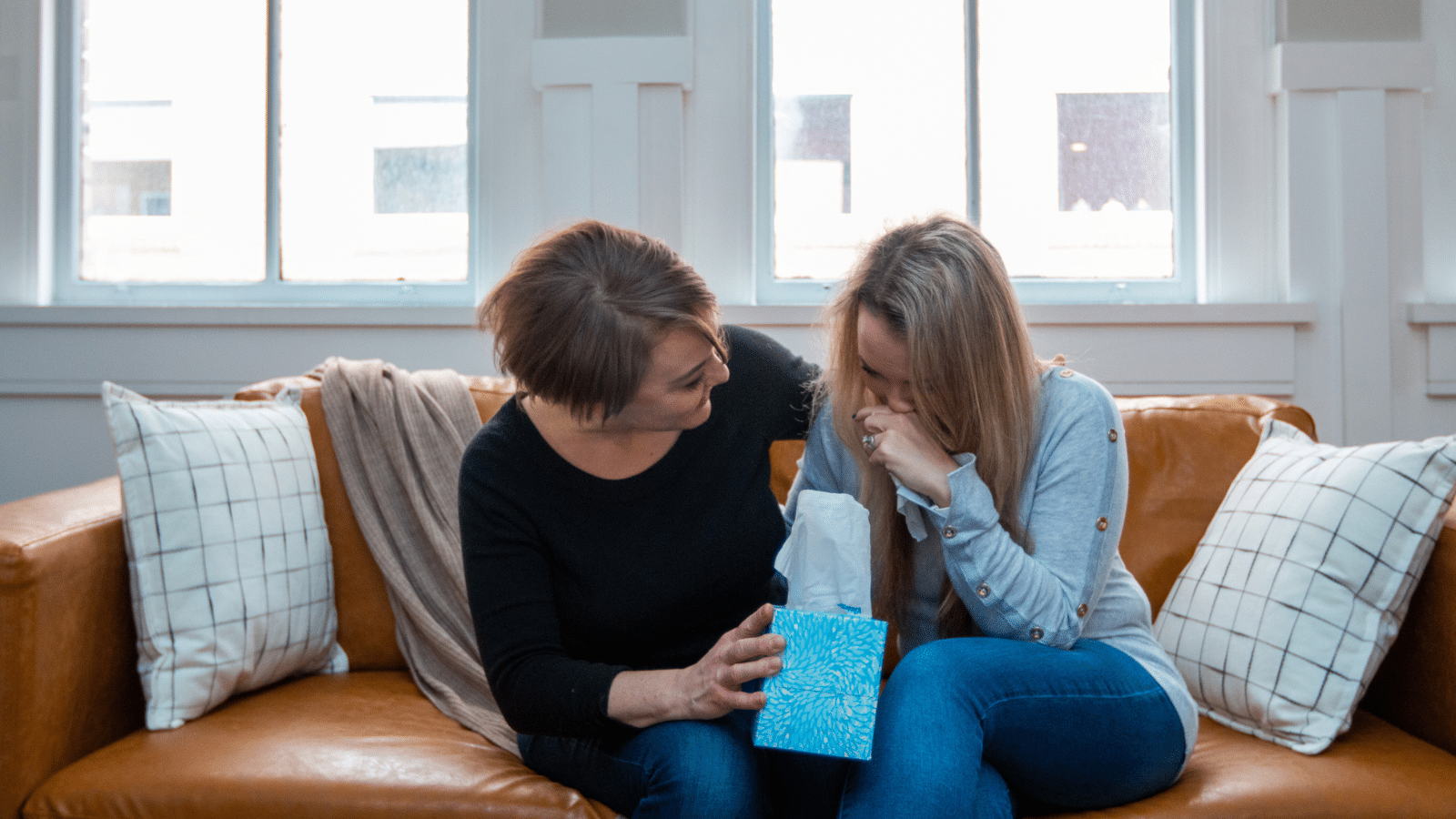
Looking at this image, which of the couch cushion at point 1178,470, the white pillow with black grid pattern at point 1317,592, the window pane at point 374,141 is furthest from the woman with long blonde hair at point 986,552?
the window pane at point 374,141

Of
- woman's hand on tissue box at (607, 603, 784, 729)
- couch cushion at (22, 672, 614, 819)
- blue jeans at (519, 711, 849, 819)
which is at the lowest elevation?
couch cushion at (22, 672, 614, 819)

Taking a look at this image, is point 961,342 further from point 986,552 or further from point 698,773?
point 698,773

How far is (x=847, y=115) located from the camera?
7.98 ft

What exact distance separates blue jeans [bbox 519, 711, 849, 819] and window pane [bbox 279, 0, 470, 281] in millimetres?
1576

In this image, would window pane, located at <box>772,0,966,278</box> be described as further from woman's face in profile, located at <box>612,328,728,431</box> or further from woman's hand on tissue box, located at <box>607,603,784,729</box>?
woman's hand on tissue box, located at <box>607,603,784,729</box>

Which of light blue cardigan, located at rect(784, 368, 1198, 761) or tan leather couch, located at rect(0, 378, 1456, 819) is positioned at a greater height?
light blue cardigan, located at rect(784, 368, 1198, 761)

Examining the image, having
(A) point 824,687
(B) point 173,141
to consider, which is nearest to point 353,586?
(A) point 824,687

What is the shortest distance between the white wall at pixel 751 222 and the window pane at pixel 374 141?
0.57 ft

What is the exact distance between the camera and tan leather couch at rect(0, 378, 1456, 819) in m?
1.19

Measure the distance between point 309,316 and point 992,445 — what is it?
171cm

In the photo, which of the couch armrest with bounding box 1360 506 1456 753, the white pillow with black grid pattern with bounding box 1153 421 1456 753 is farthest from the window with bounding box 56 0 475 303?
the couch armrest with bounding box 1360 506 1456 753

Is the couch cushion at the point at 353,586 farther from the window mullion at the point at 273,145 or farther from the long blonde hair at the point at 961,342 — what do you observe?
the long blonde hair at the point at 961,342

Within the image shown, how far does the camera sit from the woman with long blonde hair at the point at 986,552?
1.08 metres

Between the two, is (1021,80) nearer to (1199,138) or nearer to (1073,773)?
(1199,138)
